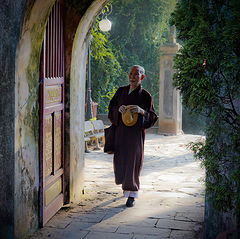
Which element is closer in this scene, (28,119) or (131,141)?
(28,119)

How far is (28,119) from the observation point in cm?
477

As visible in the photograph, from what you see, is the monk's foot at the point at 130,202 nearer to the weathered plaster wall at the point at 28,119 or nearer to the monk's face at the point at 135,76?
the weathered plaster wall at the point at 28,119

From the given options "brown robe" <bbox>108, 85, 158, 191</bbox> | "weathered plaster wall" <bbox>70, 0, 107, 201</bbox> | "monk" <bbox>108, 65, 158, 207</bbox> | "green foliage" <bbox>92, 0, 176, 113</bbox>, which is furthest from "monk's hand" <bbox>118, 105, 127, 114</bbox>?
"green foliage" <bbox>92, 0, 176, 113</bbox>

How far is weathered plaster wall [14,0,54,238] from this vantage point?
447cm

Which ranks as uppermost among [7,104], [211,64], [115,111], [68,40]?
[68,40]

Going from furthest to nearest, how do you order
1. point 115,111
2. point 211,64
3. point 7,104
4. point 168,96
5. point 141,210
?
point 168,96 → point 115,111 → point 141,210 → point 7,104 → point 211,64

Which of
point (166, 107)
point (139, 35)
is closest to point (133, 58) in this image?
point (139, 35)

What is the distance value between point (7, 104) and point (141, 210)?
102 inches

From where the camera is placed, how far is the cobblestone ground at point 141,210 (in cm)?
505

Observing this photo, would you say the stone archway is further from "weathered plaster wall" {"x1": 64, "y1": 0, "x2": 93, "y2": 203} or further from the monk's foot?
the monk's foot

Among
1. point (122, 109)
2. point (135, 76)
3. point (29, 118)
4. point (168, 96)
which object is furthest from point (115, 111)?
point (168, 96)

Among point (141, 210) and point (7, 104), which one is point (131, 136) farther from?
point (7, 104)

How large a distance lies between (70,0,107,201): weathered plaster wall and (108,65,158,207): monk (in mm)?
578

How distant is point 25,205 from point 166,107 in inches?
410
